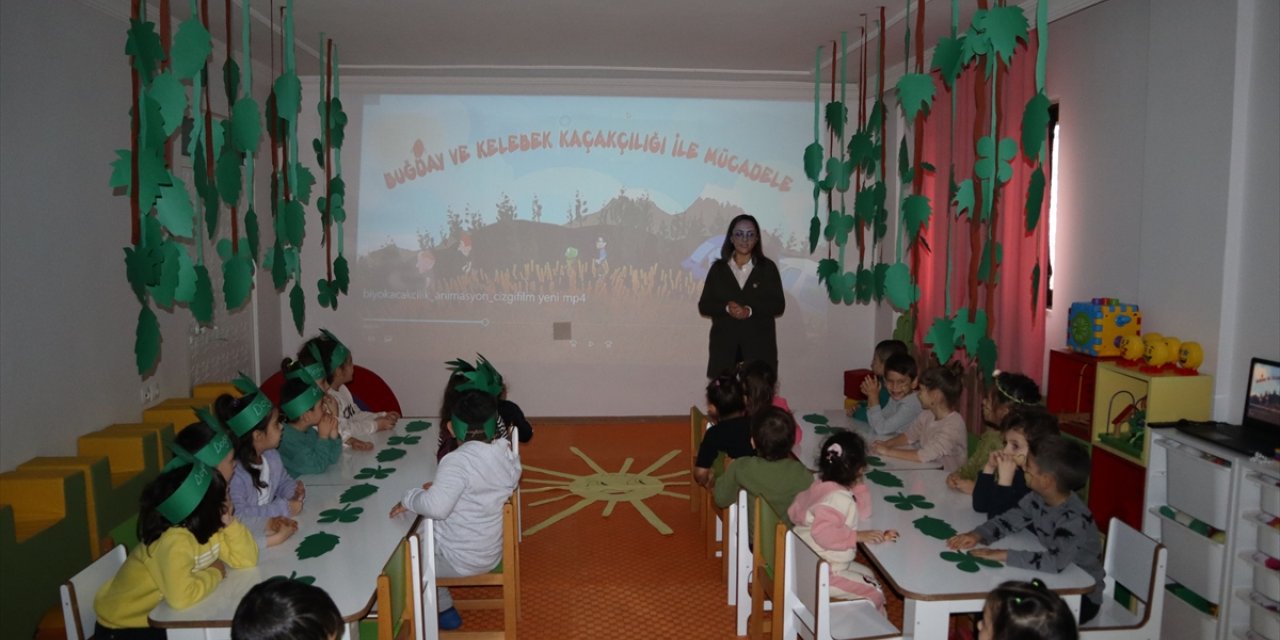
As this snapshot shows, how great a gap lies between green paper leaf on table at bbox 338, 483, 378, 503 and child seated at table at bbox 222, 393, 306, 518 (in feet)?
0.48

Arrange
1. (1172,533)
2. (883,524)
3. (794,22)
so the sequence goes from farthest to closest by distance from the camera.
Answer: (794,22), (1172,533), (883,524)

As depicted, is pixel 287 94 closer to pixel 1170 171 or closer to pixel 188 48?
pixel 188 48

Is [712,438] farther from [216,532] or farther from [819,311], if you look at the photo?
[819,311]

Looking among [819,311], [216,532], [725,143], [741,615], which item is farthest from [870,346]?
[216,532]

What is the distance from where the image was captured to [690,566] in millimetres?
3980

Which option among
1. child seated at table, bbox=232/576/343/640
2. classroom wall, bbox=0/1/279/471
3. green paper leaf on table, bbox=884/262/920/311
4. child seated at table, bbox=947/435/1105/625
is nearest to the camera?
child seated at table, bbox=232/576/343/640

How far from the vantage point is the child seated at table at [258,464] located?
282 centimetres

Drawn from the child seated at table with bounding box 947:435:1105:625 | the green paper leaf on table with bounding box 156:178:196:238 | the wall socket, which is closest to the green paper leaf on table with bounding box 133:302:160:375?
the green paper leaf on table with bounding box 156:178:196:238

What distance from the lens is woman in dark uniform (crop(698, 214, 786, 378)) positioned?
5180mm

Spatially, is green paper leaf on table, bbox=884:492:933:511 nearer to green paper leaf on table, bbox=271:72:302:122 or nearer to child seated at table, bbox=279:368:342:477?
child seated at table, bbox=279:368:342:477

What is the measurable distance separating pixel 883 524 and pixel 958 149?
3141mm

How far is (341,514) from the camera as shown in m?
2.86

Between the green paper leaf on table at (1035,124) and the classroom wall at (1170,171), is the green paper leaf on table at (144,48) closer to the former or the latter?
the green paper leaf on table at (1035,124)

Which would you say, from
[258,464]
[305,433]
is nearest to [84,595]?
[258,464]
